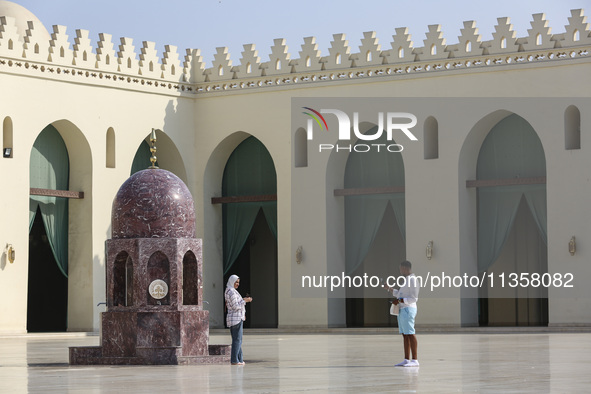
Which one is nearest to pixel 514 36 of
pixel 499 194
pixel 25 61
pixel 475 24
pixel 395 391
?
pixel 475 24

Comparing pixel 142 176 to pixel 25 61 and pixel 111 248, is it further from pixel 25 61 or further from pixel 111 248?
pixel 25 61

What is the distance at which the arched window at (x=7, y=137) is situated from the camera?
89.0ft

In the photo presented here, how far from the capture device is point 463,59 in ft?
91.1

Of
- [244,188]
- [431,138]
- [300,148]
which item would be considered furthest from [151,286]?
[244,188]

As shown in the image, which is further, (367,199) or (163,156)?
(163,156)

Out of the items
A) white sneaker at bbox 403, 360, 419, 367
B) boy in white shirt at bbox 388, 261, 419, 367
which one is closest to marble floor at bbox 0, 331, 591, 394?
white sneaker at bbox 403, 360, 419, 367

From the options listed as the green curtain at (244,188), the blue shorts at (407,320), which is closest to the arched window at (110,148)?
the green curtain at (244,188)

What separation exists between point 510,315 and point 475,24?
773 cm

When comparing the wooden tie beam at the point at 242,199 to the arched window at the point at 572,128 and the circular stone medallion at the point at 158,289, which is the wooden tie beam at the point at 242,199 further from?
the circular stone medallion at the point at 158,289

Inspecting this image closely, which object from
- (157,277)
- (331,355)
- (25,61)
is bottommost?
(331,355)

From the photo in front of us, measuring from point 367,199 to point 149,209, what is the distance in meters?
13.6

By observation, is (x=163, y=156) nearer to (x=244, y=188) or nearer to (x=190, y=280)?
(x=244, y=188)

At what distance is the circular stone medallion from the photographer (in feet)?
53.2

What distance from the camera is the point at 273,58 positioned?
30.1 metres
